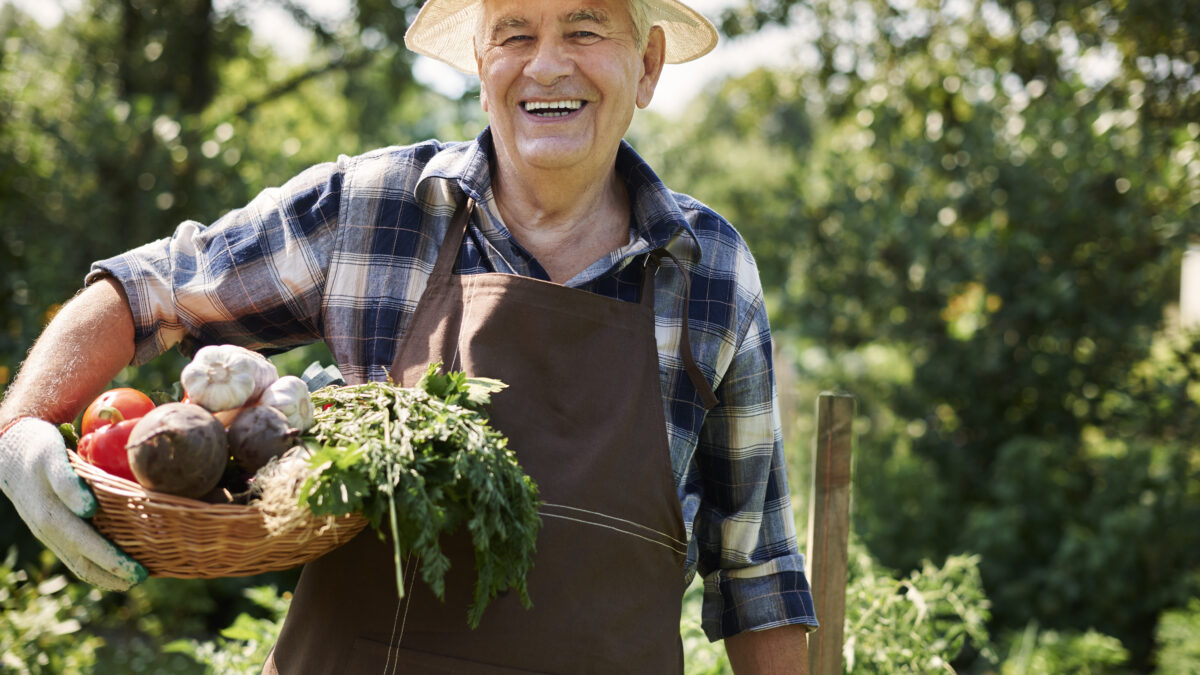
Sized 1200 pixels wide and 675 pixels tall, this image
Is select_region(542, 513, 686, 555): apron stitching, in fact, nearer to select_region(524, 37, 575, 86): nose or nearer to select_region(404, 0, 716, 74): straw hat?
select_region(524, 37, 575, 86): nose

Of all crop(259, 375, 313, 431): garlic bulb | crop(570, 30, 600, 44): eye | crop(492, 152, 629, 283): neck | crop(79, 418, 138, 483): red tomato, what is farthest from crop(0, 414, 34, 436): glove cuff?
crop(570, 30, 600, 44): eye

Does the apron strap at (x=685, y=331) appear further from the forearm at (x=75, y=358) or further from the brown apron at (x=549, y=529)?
the forearm at (x=75, y=358)

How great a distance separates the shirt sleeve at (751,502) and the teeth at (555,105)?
524 mm

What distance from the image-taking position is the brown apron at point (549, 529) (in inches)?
62.6

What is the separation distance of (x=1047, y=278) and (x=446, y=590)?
546 cm

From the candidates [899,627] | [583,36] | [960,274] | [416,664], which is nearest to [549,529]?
[416,664]

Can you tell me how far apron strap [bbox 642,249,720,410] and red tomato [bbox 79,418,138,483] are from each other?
0.88m

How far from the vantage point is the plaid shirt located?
1.76 m

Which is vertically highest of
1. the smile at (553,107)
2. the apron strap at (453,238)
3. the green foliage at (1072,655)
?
the smile at (553,107)

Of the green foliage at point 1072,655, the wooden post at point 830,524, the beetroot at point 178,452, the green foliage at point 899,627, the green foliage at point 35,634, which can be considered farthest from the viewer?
the green foliage at point 1072,655

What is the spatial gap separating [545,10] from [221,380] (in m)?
0.88

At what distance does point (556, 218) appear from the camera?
1933mm

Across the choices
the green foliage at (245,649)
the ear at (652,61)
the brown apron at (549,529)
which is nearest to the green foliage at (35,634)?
the green foliage at (245,649)

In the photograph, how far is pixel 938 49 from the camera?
324 inches
